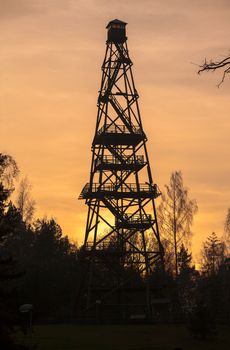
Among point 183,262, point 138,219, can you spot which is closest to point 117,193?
point 138,219

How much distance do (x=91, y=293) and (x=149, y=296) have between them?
4.96 m

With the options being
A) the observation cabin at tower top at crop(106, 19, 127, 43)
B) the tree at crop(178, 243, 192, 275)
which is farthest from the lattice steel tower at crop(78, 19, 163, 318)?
the tree at crop(178, 243, 192, 275)

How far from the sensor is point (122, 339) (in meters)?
31.7

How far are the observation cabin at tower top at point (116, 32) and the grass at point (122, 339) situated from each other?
85.3ft

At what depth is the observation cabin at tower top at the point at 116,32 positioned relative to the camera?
172 feet

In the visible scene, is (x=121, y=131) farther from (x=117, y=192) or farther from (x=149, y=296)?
(x=149, y=296)

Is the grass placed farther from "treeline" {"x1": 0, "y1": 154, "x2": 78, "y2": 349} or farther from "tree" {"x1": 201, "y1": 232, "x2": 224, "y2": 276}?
"tree" {"x1": 201, "y1": 232, "x2": 224, "y2": 276}

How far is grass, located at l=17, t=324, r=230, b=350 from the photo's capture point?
28.7m

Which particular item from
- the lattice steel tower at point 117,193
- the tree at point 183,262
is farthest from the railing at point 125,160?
the tree at point 183,262

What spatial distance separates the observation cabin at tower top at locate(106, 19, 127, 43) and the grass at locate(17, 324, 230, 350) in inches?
1024

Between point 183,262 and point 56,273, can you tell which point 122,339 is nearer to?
point 56,273

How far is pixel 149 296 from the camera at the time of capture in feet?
154

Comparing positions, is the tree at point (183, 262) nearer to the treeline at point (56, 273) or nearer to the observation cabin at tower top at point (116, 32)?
the treeline at point (56, 273)

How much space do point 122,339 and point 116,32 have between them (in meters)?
30.2
